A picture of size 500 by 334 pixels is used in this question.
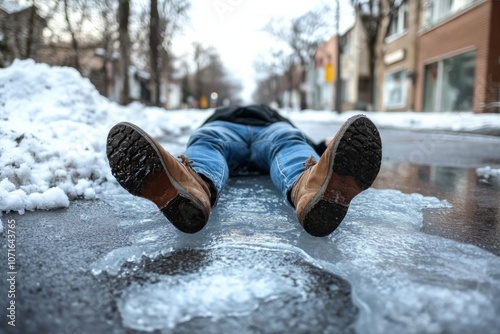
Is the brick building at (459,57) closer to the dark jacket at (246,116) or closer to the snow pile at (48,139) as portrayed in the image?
the dark jacket at (246,116)

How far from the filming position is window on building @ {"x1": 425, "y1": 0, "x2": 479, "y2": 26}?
12416 millimetres

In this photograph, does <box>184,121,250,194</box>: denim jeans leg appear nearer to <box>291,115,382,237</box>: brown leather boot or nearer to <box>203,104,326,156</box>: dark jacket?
<box>203,104,326,156</box>: dark jacket

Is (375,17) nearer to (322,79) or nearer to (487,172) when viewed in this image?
(322,79)

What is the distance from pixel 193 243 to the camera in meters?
1.26

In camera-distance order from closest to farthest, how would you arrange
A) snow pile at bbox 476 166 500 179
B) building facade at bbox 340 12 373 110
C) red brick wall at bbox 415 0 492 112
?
snow pile at bbox 476 166 500 179 → red brick wall at bbox 415 0 492 112 → building facade at bbox 340 12 373 110

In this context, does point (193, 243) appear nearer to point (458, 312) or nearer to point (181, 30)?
point (458, 312)

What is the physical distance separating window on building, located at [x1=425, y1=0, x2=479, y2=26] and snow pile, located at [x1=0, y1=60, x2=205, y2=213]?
12.2 meters

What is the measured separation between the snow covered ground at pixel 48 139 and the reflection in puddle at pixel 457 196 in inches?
16.8

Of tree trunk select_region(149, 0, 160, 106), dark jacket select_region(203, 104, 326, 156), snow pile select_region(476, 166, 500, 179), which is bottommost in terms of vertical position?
snow pile select_region(476, 166, 500, 179)

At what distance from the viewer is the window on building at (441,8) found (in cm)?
1242

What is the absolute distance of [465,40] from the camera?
39.9 ft

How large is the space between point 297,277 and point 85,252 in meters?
0.64

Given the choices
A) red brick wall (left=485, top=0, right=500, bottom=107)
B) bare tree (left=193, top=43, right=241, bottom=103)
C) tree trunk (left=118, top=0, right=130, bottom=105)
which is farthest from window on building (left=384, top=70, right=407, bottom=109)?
bare tree (left=193, top=43, right=241, bottom=103)

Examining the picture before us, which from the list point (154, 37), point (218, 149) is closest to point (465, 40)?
point (154, 37)
